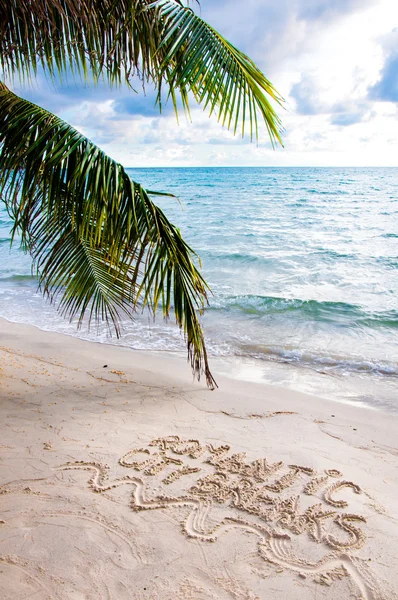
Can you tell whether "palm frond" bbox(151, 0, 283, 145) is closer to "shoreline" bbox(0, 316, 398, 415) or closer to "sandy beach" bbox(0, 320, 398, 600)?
"sandy beach" bbox(0, 320, 398, 600)

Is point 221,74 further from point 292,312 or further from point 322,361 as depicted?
point 292,312

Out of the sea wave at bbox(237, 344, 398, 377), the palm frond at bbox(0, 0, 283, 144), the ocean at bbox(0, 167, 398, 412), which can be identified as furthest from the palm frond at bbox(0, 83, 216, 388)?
the sea wave at bbox(237, 344, 398, 377)

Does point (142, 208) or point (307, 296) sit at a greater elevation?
point (142, 208)

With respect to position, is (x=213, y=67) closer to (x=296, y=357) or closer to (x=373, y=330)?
(x=296, y=357)

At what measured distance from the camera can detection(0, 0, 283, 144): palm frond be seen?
11.0ft

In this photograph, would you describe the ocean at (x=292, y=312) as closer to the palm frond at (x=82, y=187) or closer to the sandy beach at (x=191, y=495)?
the sandy beach at (x=191, y=495)

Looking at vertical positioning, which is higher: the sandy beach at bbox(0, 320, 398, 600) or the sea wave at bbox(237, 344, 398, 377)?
the sea wave at bbox(237, 344, 398, 377)

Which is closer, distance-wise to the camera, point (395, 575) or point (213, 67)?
point (395, 575)

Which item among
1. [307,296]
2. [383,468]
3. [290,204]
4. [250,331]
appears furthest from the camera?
[290,204]

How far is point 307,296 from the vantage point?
1068 cm

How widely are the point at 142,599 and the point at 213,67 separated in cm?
354

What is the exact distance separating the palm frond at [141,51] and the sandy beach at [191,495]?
8.66 feet

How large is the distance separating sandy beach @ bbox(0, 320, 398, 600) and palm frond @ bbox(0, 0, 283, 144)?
2.64 metres

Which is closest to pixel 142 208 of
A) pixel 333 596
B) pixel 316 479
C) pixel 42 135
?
pixel 42 135
